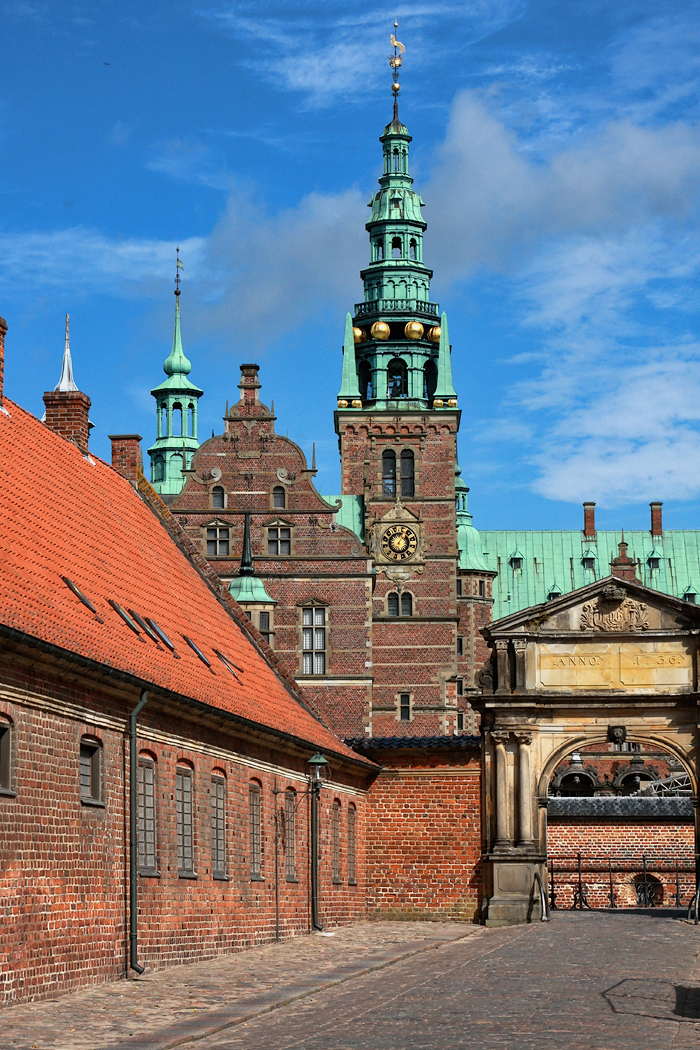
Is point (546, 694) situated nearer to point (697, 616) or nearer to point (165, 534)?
point (697, 616)

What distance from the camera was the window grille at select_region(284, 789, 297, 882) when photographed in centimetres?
3011

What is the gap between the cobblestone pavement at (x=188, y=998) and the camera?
1482 cm

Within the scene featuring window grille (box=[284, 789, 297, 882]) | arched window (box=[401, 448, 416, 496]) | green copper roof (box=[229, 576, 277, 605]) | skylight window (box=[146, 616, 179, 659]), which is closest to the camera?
skylight window (box=[146, 616, 179, 659])

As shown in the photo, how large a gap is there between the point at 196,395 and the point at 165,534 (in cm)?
7604

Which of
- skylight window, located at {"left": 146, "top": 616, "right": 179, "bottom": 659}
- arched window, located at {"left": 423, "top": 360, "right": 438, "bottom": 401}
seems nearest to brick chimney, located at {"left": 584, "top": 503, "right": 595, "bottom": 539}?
arched window, located at {"left": 423, "top": 360, "right": 438, "bottom": 401}

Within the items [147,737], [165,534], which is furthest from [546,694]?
[147,737]

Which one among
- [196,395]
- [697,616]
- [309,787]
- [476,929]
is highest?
[196,395]

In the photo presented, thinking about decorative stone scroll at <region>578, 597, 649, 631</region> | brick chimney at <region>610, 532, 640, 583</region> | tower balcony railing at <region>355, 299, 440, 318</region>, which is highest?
tower balcony railing at <region>355, 299, 440, 318</region>

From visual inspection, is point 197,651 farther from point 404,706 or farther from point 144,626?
point 404,706

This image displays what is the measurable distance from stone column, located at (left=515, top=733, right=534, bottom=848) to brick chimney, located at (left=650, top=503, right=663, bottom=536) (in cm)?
6930

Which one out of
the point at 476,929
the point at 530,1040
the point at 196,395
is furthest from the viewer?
the point at 196,395

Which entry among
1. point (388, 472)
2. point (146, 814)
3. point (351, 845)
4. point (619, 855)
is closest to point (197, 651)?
point (146, 814)

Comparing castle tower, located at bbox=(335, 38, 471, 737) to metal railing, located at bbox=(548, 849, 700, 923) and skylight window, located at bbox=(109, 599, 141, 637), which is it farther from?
skylight window, located at bbox=(109, 599, 141, 637)

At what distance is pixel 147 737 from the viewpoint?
22.1m
